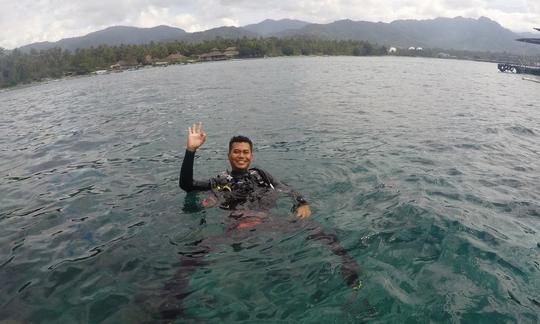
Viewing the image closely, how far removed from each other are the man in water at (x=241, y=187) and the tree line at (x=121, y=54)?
107 meters

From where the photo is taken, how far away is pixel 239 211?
Answer: 791 cm

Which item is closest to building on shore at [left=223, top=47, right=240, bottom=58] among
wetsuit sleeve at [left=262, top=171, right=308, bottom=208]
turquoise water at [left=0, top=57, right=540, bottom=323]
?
turquoise water at [left=0, top=57, right=540, bottom=323]

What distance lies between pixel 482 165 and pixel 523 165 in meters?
1.40

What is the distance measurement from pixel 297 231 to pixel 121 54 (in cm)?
13341

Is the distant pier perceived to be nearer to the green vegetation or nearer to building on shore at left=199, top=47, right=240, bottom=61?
the green vegetation

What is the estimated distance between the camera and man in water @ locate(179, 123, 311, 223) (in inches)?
310

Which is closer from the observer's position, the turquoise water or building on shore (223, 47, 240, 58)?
the turquoise water

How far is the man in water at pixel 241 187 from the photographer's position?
788cm

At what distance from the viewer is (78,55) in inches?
4614

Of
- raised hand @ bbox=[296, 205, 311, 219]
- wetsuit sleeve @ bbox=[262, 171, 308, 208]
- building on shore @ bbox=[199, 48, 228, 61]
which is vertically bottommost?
raised hand @ bbox=[296, 205, 311, 219]

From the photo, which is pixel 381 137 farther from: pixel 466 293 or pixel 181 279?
pixel 181 279

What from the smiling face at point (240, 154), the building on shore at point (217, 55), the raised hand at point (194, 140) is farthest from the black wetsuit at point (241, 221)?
the building on shore at point (217, 55)

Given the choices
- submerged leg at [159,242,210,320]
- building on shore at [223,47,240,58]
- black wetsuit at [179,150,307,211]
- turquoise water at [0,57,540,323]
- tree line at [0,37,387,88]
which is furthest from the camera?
building on shore at [223,47,240,58]

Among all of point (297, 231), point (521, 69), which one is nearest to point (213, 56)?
point (521, 69)
